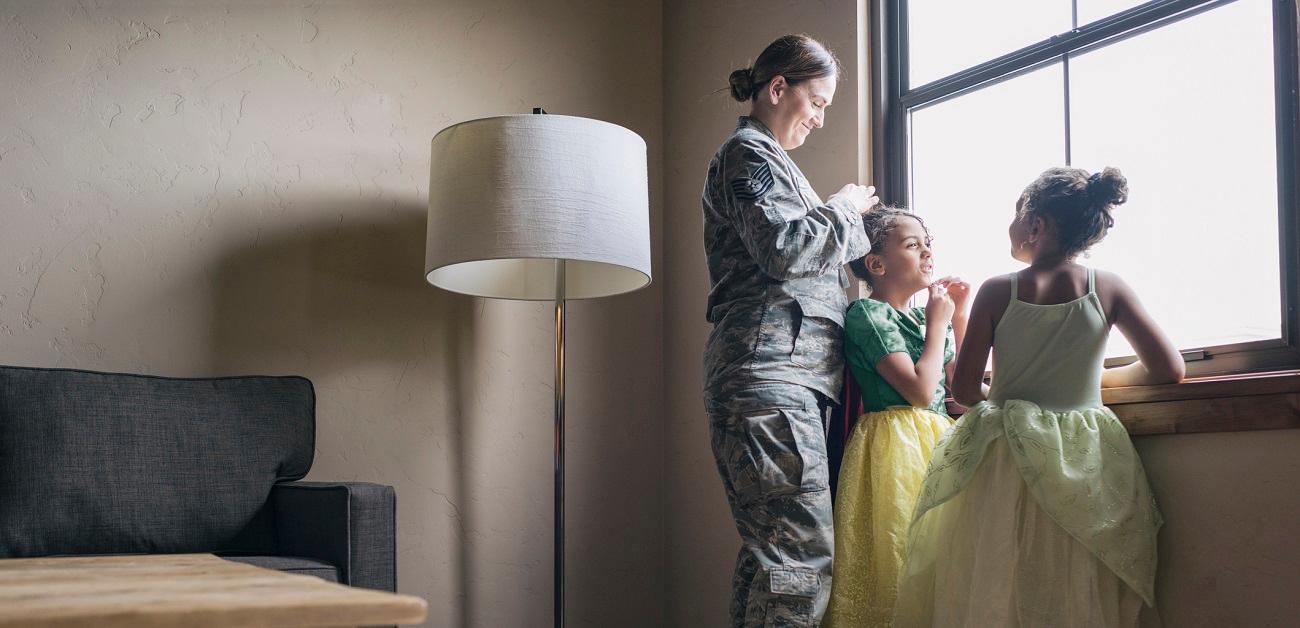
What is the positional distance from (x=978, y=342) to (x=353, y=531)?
1.23m

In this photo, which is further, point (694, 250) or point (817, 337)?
point (694, 250)

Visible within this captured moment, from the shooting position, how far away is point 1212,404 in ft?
5.83

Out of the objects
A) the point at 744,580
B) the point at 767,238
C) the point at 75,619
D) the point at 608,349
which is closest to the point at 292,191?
the point at 608,349

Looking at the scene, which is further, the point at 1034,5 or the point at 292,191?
the point at 292,191

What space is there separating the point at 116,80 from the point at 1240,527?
2.60m

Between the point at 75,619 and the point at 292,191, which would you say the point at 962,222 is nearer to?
the point at 292,191

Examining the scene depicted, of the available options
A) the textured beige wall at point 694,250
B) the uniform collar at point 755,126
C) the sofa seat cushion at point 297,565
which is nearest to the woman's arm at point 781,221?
the uniform collar at point 755,126

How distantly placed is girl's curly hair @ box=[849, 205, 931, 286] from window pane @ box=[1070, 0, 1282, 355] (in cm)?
37

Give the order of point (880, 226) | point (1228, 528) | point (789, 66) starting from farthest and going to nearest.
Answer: point (880, 226) < point (789, 66) < point (1228, 528)

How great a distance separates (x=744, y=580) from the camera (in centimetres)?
199

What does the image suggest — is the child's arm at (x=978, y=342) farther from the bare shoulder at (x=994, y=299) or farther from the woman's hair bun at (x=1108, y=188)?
the woman's hair bun at (x=1108, y=188)

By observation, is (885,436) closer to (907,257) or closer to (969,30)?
(907,257)

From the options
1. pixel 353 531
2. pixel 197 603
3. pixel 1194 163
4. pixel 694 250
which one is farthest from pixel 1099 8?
pixel 197 603

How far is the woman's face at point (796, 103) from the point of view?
220 cm
